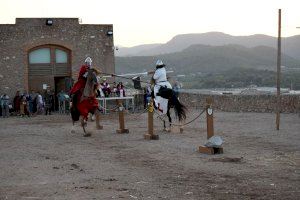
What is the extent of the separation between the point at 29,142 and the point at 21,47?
56.9 ft

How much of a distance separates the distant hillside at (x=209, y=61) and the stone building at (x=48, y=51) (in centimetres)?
7878

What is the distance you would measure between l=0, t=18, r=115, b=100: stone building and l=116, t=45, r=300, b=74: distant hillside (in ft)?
258

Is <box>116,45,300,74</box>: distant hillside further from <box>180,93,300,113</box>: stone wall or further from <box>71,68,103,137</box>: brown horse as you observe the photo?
<box>71,68,103,137</box>: brown horse

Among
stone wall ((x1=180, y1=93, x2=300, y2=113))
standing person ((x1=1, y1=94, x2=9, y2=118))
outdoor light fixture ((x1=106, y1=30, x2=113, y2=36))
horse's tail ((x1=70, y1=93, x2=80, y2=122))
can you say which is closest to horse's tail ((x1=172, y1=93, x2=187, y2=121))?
horse's tail ((x1=70, y1=93, x2=80, y2=122))

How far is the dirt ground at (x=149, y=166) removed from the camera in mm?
8547

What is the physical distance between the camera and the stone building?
31.8 m

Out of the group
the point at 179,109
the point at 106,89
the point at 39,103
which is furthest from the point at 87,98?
the point at 39,103

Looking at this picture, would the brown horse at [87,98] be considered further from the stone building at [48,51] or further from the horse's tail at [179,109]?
the stone building at [48,51]

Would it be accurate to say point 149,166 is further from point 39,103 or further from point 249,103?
point 39,103

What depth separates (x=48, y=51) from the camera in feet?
108

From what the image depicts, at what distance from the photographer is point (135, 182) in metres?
9.35

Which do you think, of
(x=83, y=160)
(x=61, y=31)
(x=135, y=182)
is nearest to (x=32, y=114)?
(x=61, y=31)

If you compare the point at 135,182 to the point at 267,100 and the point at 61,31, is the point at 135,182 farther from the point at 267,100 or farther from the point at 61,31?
the point at 61,31

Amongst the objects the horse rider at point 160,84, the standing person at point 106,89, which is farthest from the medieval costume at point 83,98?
the standing person at point 106,89
